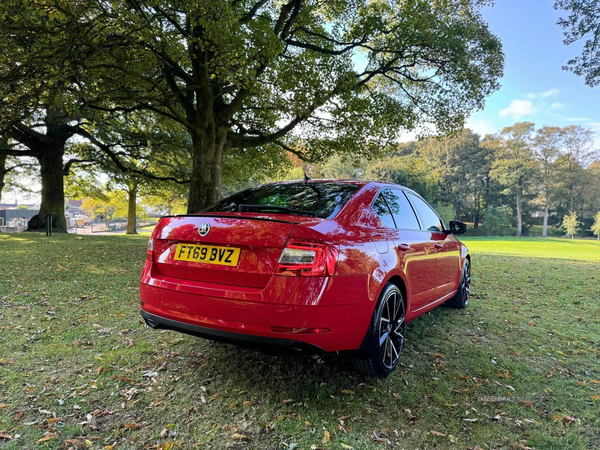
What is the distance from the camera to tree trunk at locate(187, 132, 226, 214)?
9.59 meters

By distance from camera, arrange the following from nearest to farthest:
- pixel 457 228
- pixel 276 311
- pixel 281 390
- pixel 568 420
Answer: pixel 276 311
pixel 568 420
pixel 281 390
pixel 457 228

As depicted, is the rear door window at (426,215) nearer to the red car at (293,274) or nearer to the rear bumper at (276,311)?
the red car at (293,274)

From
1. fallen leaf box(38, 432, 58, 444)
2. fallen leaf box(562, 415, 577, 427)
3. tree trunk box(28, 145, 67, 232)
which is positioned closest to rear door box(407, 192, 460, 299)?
fallen leaf box(562, 415, 577, 427)

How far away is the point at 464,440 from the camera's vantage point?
2.18 m

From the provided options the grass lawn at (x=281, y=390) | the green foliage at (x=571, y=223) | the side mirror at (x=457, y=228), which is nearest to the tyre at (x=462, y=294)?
the grass lawn at (x=281, y=390)

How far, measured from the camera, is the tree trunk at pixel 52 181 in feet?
52.1

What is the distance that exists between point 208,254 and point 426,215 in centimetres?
280

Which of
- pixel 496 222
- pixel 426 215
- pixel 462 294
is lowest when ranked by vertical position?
pixel 462 294

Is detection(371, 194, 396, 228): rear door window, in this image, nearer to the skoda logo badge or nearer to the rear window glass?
the rear window glass

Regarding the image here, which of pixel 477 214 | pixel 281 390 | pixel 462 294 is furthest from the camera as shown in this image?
pixel 477 214

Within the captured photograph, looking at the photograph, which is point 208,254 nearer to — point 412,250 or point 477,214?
point 412,250

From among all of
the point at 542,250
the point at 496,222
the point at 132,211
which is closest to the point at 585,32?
the point at 542,250

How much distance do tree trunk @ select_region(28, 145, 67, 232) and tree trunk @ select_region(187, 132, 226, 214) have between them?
10.1m

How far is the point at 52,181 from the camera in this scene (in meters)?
16.0
